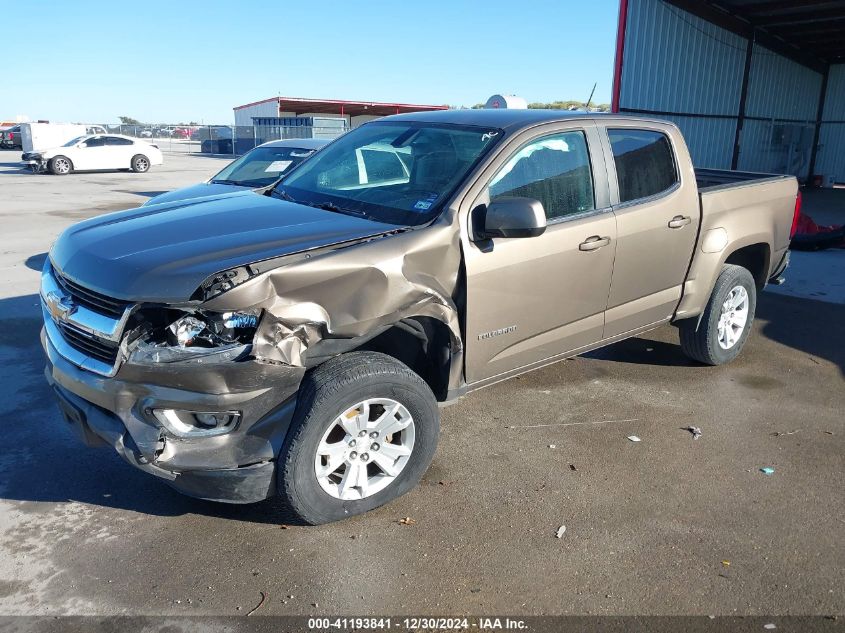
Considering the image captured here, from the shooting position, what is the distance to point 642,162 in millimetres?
4762

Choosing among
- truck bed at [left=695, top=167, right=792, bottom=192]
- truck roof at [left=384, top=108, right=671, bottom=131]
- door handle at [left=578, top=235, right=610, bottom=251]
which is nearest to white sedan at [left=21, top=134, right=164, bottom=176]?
truck bed at [left=695, top=167, right=792, bottom=192]

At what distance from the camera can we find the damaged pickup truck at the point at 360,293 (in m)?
3.01

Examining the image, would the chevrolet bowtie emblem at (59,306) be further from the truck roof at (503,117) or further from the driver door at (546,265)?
the truck roof at (503,117)

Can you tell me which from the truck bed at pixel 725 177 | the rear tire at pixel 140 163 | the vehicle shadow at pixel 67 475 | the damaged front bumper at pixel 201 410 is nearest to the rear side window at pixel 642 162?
the truck bed at pixel 725 177

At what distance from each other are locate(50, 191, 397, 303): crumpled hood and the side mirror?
1.73 ft

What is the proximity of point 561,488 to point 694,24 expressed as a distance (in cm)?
1725

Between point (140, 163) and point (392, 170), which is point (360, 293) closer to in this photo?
point (392, 170)

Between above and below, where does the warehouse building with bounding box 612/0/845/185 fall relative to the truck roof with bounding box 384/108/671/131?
above

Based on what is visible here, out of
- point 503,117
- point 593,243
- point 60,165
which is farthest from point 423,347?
point 60,165

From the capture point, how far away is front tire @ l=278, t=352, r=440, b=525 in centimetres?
315

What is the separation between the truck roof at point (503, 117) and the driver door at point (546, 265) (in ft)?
0.35

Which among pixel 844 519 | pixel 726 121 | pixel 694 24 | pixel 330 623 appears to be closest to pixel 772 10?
pixel 694 24

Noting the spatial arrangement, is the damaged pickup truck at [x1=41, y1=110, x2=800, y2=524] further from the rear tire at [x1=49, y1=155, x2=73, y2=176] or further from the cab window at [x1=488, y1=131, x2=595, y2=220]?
the rear tire at [x1=49, y1=155, x2=73, y2=176]

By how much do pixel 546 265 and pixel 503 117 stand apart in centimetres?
102
